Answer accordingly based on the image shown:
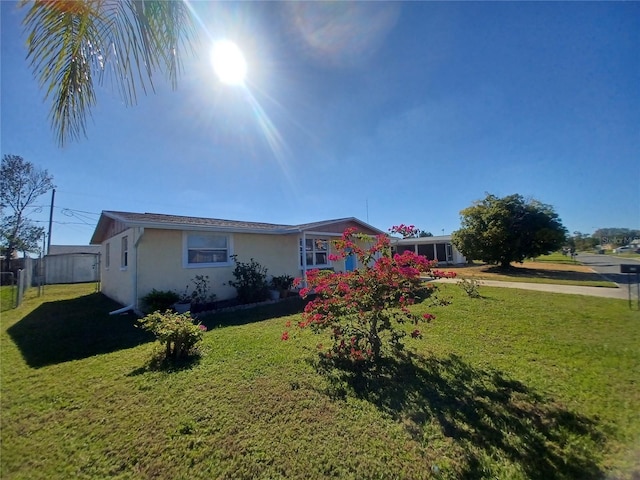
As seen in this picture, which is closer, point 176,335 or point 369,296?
point 369,296

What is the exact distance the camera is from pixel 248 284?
1026cm

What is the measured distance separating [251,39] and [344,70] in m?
4.87

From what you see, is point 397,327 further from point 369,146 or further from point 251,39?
point 369,146

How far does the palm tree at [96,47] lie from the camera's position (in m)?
1.83

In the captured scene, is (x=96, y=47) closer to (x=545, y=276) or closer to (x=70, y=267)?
(x=545, y=276)

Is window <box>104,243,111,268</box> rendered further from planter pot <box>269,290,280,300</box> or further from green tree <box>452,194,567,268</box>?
green tree <box>452,194,567,268</box>

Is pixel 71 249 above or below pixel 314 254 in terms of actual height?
above

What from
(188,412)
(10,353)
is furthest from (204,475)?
(10,353)

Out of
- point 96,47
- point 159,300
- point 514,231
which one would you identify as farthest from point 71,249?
point 514,231

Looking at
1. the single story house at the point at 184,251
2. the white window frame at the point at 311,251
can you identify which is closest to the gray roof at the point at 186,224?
the single story house at the point at 184,251

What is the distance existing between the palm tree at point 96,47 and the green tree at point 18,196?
30.8 m

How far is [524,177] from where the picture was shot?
40.8 feet

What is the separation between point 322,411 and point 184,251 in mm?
8156

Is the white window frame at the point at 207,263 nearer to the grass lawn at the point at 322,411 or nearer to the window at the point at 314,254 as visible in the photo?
the grass lawn at the point at 322,411
